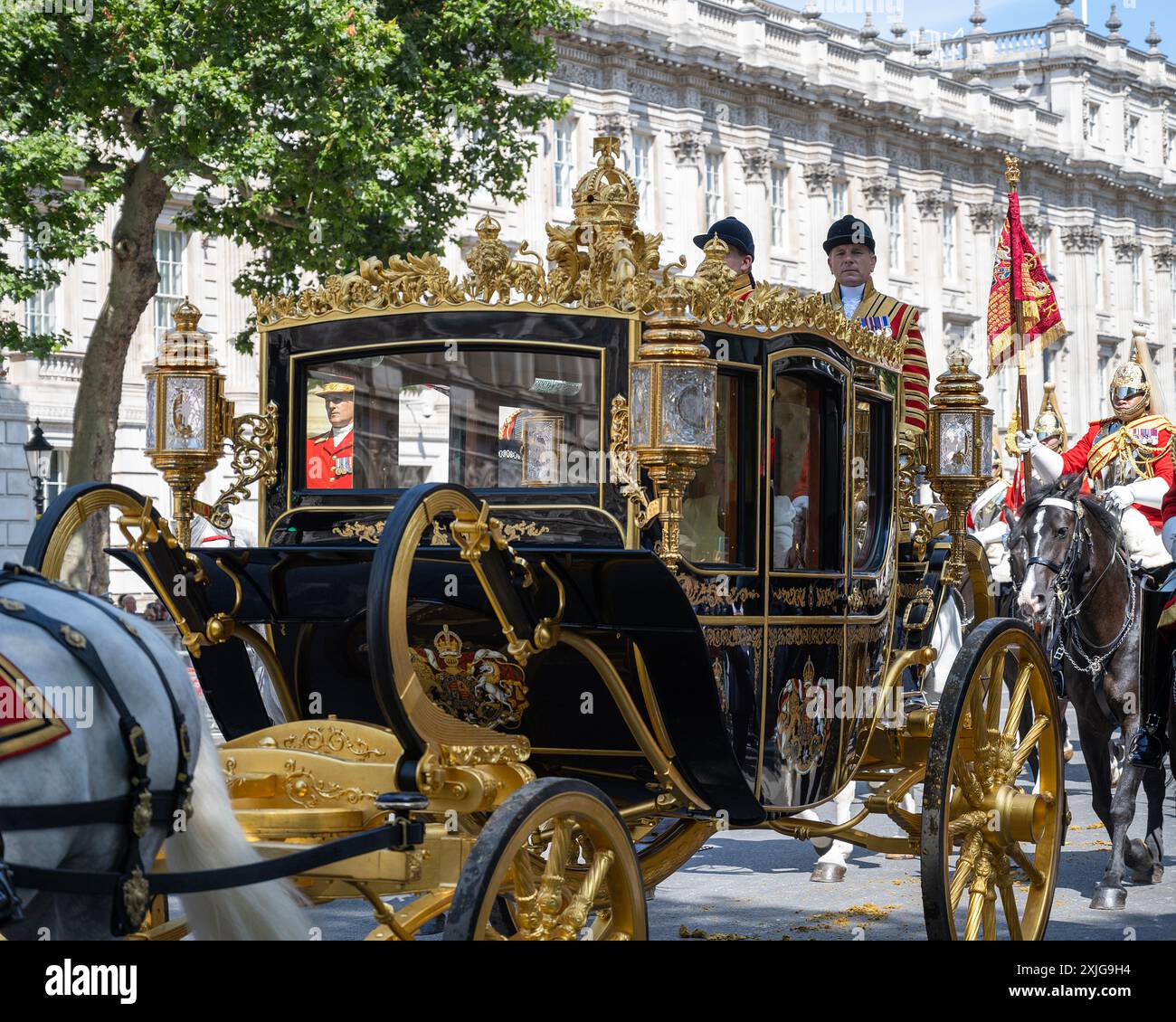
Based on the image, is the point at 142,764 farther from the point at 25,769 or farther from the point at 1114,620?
the point at 1114,620

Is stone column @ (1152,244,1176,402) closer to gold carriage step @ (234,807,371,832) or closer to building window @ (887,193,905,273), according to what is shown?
building window @ (887,193,905,273)

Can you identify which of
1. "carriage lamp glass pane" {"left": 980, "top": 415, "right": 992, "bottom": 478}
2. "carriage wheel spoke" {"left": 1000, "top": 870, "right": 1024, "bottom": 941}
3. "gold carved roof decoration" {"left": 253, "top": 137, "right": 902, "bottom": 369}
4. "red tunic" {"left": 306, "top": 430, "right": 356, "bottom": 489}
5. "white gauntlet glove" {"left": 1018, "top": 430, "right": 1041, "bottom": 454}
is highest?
"gold carved roof decoration" {"left": 253, "top": 137, "right": 902, "bottom": 369}

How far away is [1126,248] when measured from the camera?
5572 cm

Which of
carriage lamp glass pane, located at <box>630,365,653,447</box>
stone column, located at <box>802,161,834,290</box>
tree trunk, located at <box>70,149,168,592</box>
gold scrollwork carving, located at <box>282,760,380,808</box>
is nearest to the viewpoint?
gold scrollwork carving, located at <box>282,760,380,808</box>

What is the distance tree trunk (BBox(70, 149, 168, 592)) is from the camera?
16203mm

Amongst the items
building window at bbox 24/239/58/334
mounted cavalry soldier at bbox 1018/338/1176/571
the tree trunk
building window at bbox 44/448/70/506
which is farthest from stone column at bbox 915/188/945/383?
mounted cavalry soldier at bbox 1018/338/1176/571

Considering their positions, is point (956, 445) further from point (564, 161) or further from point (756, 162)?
point (756, 162)

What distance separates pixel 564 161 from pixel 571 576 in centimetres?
3142

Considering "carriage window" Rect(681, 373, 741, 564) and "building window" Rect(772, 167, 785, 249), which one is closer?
A: "carriage window" Rect(681, 373, 741, 564)

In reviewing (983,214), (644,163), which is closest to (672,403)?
(644,163)

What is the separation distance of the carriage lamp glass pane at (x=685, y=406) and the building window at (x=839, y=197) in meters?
38.4

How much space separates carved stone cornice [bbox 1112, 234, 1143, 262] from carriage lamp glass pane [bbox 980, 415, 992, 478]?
1996 inches
